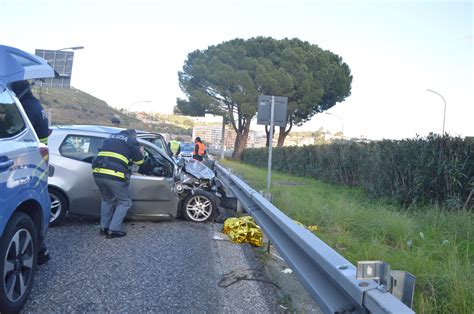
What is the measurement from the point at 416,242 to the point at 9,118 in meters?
4.91

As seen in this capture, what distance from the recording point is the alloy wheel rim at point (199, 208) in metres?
7.86

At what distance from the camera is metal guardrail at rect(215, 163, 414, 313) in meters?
2.21

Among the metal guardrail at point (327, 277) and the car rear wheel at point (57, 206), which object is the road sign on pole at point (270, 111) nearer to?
the car rear wheel at point (57, 206)

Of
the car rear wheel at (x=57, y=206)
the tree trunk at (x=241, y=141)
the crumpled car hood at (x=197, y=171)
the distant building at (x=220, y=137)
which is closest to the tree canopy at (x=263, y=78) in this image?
the tree trunk at (x=241, y=141)

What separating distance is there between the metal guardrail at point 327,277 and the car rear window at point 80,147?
374 centimetres

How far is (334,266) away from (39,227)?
2673 mm

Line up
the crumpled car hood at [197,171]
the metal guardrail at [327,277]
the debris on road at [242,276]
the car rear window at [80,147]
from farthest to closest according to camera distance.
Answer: the crumpled car hood at [197,171], the car rear window at [80,147], the debris on road at [242,276], the metal guardrail at [327,277]

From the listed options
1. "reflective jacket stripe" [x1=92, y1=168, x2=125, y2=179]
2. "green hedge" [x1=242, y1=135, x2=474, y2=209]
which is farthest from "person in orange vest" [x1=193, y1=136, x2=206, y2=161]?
"reflective jacket stripe" [x1=92, y1=168, x2=125, y2=179]

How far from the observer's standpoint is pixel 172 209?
746 cm

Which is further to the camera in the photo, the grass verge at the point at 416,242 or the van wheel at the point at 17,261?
the grass verge at the point at 416,242

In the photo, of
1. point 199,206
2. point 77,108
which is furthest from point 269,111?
point 77,108

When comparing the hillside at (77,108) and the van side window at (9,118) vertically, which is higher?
the hillside at (77,108)

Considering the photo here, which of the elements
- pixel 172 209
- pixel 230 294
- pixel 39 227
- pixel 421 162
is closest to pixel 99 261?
pixel 39 227

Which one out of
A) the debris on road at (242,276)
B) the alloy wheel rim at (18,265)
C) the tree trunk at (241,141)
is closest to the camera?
the alloy wheel rim at (18,265)
